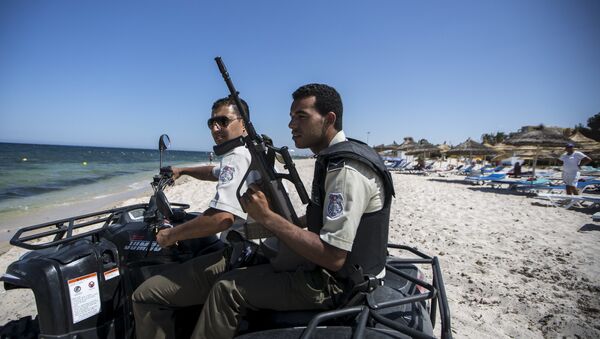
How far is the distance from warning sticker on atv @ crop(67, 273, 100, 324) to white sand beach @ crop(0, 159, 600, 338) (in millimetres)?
2604

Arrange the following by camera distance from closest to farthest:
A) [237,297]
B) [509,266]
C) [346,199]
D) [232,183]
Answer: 1. [346,199]
2. [237,297]
3. [232,183]
4. [509,266]

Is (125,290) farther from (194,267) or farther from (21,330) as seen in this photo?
(21,330)

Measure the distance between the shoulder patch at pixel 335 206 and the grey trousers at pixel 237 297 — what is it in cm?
33

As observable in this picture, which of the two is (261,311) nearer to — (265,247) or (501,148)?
(265,247)

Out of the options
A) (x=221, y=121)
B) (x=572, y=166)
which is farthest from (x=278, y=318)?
(x=572, y=166)

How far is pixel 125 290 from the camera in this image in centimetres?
209

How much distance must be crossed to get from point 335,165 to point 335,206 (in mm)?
212

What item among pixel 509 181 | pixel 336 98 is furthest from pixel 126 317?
pixel 509 181

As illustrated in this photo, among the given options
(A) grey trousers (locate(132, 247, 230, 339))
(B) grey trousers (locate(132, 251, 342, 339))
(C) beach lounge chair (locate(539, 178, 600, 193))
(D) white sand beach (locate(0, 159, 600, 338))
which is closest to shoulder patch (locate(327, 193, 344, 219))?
(B) grey trousers (locate(132, 251, 342, 339))

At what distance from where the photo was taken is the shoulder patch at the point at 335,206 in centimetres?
153

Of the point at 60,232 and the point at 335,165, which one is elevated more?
the point at 335,165

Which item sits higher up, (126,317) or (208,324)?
(208,324)

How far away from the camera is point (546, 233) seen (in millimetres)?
6738

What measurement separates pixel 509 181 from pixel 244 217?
50.1ft
